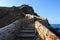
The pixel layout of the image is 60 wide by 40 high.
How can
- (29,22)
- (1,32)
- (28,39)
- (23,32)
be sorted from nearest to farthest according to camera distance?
(1,32) < (28,39) < (23,32) < (29,22)

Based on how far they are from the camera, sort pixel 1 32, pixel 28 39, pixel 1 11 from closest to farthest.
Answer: pixel 1 32
pixel 28 39
pixel 1 11

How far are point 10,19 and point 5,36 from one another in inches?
881

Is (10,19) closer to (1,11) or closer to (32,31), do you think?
(1,11)

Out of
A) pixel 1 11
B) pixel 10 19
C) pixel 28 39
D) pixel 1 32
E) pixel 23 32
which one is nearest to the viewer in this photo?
pixel 1 32

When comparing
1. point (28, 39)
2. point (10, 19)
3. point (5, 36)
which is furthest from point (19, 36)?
point (10, 19)

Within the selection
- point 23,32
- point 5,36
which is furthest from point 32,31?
point 5,36

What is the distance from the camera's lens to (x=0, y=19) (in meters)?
29.8

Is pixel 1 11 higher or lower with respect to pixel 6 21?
higher

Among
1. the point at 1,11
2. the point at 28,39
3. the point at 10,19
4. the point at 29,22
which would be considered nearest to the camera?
the point at 28,39

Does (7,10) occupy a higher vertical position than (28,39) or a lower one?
higher

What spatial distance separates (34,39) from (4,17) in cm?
2247

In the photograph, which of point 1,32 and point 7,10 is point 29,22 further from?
point 7,10

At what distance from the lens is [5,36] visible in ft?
22.6

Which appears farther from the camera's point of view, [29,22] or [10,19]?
[10,19]
